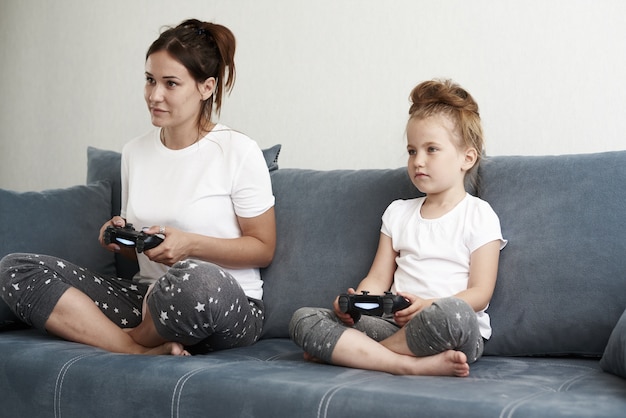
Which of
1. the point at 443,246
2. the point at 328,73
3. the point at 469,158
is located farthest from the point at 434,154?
the point at 328,73

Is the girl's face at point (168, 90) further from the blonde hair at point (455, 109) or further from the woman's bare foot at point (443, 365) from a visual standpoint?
the woman's bare foot at point (443, 365)

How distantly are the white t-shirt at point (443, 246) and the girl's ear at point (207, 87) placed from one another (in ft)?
2.15

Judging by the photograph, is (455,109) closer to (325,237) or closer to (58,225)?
(325,237)

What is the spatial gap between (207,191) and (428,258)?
627 mm

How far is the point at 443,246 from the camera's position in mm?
2066

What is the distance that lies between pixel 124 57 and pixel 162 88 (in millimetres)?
1137

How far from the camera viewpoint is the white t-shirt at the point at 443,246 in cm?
204

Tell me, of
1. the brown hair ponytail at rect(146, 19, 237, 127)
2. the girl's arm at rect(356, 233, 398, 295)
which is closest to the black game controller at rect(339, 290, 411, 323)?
the girl's arm at rect(356, 233, 398, 295)

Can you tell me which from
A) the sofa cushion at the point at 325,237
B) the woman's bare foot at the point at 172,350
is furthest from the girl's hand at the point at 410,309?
the woman's bare foot at the point at 172,350

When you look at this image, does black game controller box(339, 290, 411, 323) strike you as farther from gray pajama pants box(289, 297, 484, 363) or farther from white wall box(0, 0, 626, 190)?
white wall box(0, 0, 626, 190)

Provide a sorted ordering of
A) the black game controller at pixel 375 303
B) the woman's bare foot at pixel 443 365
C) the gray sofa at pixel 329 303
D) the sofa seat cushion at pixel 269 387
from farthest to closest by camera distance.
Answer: the black game controller at pixel 375 303, the woman's bare foot at pixel 443 365, the gray sofa at pixel 329 303, the sofa seat cushion at pixel 269 387

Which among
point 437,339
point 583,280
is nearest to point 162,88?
point 437,339

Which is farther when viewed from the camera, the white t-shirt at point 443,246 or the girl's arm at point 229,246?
the girl's arm at point 229,246

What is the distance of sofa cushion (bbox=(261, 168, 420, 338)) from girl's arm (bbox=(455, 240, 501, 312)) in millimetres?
309
